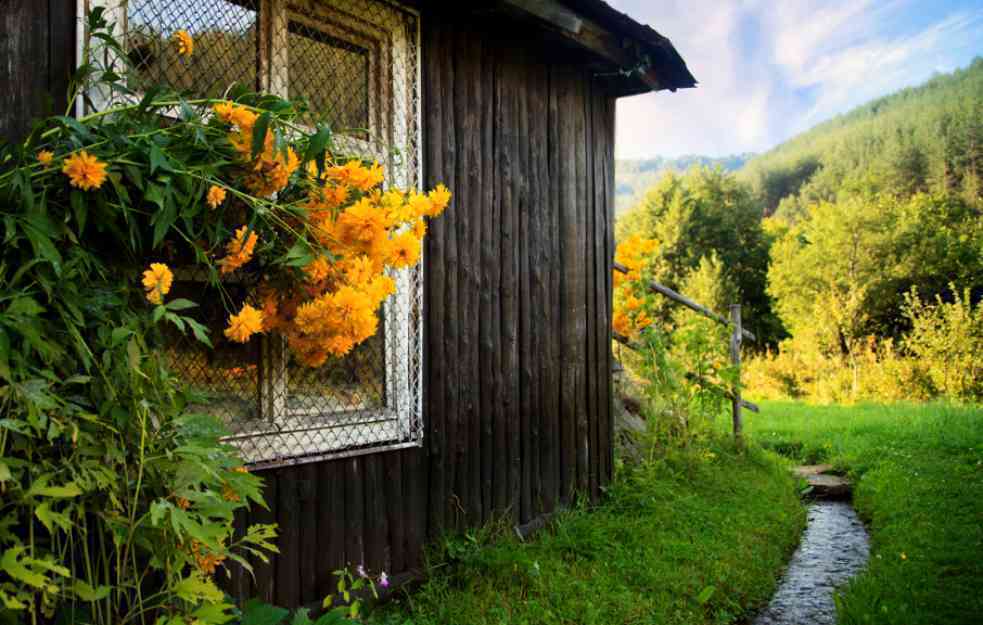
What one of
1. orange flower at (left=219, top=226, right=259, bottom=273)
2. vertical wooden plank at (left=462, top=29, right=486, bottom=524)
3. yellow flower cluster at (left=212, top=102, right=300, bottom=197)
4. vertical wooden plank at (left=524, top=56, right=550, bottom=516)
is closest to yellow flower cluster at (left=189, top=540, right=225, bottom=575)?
orange flower at (left=219, top=226, right=259, bottom=273)

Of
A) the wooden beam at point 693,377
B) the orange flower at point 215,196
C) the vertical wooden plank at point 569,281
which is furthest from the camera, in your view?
the wooden beam at point 693,377

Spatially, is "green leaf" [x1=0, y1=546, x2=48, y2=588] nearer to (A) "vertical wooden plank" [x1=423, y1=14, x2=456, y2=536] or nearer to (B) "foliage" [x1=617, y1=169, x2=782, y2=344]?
(A) "vertical wooden plank" [x1=423, y1=14, x2=456, y2=536]

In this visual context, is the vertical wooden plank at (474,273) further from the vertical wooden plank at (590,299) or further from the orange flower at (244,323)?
the orange flower at (244,323)

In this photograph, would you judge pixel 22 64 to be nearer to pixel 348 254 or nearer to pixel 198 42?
pixel 198 42

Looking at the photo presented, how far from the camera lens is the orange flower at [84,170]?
1975mm

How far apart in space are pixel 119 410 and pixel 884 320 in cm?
2203

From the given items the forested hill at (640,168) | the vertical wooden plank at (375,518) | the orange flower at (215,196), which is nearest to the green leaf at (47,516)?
the orange flower at (215,196)

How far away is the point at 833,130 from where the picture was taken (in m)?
65.8

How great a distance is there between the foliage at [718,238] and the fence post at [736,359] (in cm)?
1836

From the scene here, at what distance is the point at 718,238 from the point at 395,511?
83.8 feet

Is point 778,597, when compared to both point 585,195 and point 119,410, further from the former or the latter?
point 119,410

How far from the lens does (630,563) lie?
423 cm

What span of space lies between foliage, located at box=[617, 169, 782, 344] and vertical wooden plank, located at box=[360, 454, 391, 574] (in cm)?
2387

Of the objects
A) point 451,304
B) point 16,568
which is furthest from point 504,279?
point 16,568
